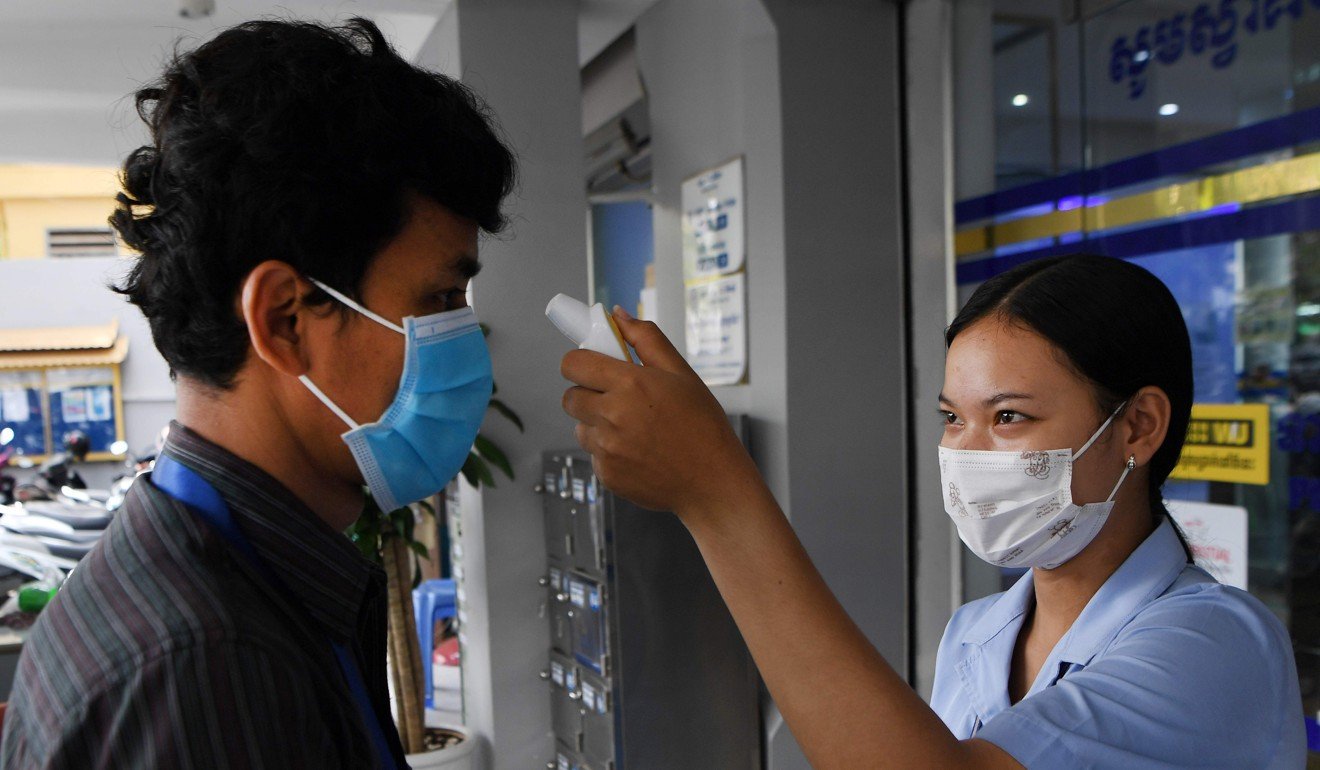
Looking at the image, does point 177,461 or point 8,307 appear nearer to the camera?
point 177,461

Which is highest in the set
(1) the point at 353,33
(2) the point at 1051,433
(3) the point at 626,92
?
(3) the point at 626,92

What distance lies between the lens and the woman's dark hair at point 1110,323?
1210 mm

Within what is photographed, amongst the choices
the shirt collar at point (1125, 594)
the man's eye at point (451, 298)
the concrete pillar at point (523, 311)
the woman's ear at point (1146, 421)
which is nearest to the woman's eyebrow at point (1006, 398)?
the woman's ear at point (1146, 421)

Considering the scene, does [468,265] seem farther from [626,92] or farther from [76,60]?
[76,60]

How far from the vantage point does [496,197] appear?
109cm

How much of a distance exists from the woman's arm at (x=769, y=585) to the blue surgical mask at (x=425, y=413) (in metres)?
0.23

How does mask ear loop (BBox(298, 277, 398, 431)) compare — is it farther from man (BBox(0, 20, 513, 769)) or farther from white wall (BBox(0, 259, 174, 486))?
white wall (BBox(0, 259, 174, 486))

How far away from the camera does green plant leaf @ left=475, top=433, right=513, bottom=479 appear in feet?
11.8

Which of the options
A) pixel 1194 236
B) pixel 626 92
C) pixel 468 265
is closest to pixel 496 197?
pixel 468 265

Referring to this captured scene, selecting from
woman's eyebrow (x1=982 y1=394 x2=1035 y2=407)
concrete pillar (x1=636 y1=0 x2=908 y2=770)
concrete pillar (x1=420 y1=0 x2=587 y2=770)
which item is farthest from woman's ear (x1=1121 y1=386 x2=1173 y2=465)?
concrete pillar (x1=420 y1=0 x2=587 y2=770)

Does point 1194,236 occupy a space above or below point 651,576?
above

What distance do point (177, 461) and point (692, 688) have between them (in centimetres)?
270

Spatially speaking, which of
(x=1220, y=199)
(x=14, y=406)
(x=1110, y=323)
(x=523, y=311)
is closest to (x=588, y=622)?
(x=523, y=311)

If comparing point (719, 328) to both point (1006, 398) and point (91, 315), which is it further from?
point (91, 315)
